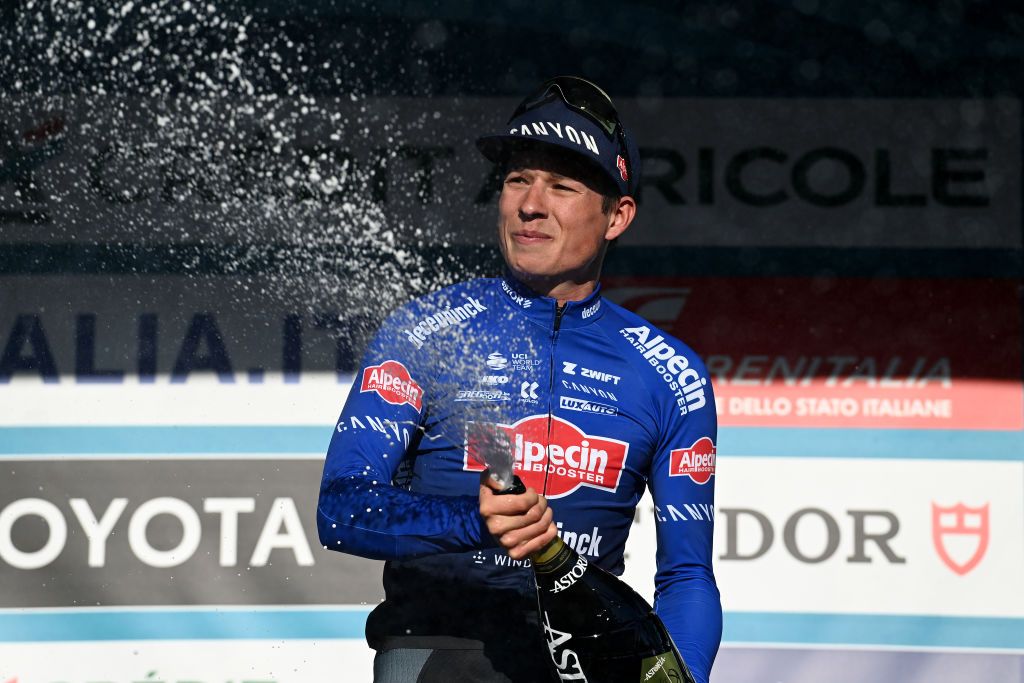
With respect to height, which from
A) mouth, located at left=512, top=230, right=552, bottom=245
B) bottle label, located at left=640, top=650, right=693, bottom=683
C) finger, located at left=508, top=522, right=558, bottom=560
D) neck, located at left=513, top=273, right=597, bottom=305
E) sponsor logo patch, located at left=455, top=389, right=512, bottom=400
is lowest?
bottle label, located at left=640, top=650, right=693, bottom=683

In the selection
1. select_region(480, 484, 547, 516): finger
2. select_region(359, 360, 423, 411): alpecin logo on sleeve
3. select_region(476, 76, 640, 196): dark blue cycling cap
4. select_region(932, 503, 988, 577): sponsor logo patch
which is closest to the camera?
select_region(480, 484, 547, 516): finger

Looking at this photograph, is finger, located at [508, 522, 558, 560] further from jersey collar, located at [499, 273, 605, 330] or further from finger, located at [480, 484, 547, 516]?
jersey collar, located at [499, 273, 605, 330]

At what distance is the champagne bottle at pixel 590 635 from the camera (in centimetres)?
157

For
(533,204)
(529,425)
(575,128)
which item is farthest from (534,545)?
(575,128)

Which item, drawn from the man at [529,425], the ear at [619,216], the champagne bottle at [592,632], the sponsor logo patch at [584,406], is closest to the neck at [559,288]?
the man at [529,425]

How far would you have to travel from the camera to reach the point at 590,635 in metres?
1.59

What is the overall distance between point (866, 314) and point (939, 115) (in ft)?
2.08

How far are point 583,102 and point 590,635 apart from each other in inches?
37.5

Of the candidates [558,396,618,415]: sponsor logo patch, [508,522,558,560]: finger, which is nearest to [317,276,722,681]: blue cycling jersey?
[558,396,618,415]: sponsor logo patch

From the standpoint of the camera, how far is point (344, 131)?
10.7 ft

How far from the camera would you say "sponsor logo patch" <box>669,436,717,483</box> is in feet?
6.45

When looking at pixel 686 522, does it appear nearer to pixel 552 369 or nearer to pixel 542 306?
pixel 552 369

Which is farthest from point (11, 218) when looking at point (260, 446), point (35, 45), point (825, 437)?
point (825, 437)

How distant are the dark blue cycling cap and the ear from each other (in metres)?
0.03
